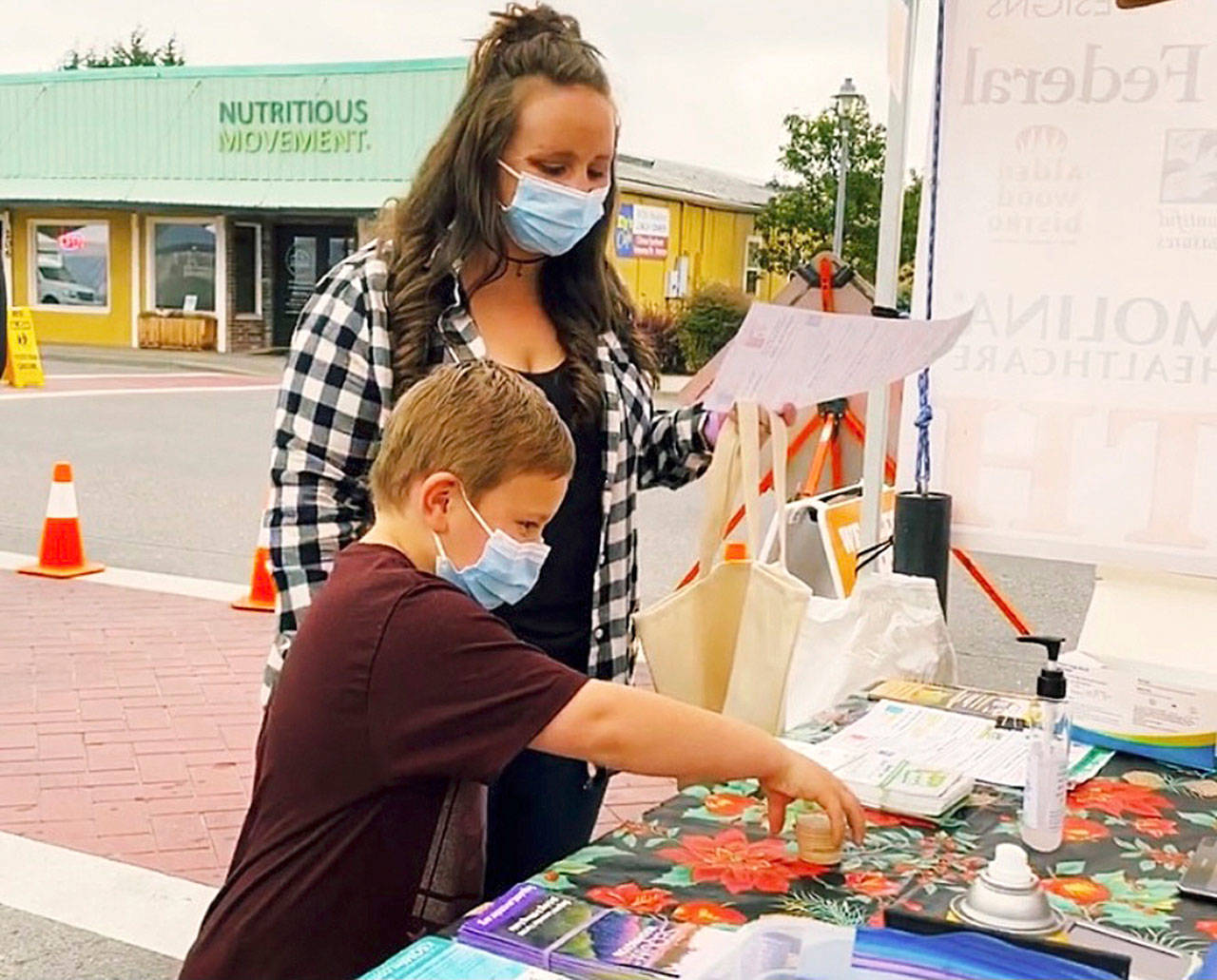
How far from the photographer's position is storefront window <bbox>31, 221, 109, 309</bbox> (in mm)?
23562

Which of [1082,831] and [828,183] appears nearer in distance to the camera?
[1082,831]

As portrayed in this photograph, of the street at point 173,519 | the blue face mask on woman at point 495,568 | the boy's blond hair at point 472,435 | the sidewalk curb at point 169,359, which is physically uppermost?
the boy's blond hair at point 472,435

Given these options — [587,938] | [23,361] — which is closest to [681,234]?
[23,361]

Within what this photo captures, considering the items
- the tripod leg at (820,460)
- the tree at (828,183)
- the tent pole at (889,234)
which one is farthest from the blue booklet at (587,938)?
the tree at (828,183)

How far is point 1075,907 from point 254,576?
521 centimetres

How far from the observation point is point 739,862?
163 cm

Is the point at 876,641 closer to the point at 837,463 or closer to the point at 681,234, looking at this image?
the point at 837,463

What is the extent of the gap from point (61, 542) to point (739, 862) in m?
5.91

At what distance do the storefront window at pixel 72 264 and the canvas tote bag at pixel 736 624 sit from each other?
2299cm

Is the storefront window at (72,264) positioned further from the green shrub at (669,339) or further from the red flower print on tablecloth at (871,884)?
the red flower print on tablecloth at (871,884)

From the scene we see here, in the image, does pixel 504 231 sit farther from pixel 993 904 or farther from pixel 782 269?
pixel 782 269

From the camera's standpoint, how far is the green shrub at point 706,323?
17.5m

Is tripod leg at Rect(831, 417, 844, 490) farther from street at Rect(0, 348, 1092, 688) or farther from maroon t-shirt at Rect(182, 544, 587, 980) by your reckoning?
maroon t-shirt at Rect(182, 544, 587, 980)

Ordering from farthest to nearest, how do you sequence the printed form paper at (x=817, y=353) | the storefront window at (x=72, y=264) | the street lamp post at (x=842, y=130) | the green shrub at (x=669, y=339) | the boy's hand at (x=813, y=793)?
the storefront window at (x=72, y=264), the green shrub at (x=669, y=339), the street lamp post at (x=842, y=130), the printed form paper at (x=817, y=353), the boy's hand at (x=813, y=793)
